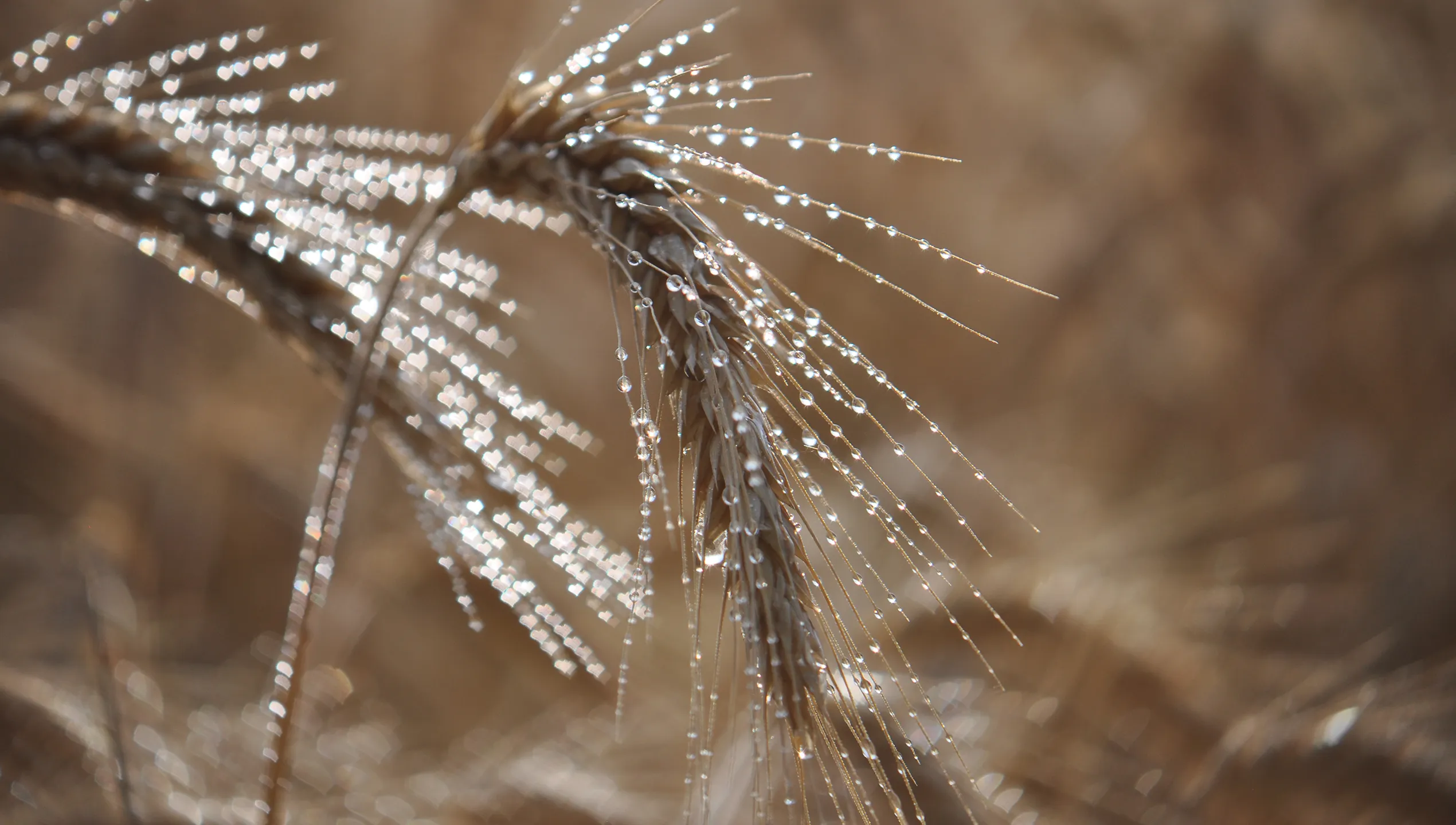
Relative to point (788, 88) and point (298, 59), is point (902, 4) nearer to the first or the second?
point (788, 88)

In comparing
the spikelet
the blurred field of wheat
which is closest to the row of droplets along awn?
the spikelet

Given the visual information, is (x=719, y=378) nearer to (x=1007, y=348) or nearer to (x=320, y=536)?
(x=320, y=536)

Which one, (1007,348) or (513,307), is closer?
(513,307)

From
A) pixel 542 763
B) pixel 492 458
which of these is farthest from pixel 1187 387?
pixel 492 458

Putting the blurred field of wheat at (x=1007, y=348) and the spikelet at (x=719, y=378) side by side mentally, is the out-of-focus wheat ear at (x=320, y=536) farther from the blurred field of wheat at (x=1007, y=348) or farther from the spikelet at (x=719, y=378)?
the blurred field of wheat at (x=1007, y=348)

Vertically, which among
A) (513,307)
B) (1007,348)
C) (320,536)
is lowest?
(320,536)

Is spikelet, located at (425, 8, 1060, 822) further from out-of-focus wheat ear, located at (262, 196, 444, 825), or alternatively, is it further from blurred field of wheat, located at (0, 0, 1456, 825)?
blurred field of wheat, located at (0, 0, 1456, 825)

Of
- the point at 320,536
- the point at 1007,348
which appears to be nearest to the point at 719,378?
the point at 320,536

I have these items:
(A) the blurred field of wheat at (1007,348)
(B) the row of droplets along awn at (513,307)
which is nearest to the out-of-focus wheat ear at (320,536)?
(B) the row of droplets along awn at (513,307)
